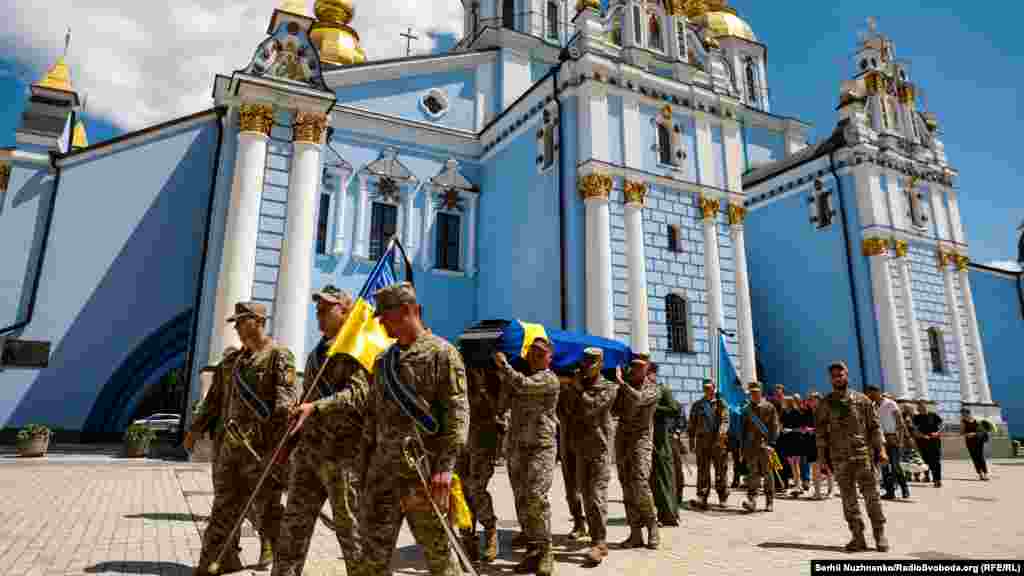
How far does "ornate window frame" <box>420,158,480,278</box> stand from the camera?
22.2 meters

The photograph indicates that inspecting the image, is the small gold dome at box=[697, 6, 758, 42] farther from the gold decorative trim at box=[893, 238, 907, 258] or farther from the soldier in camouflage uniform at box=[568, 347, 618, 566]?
the soldier in camouflage uniform at box=[568, 347, 618, 566]

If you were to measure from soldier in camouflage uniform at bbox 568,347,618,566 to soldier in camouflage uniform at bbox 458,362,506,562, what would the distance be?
33.3 inches

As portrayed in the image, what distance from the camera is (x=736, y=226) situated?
21.2 m

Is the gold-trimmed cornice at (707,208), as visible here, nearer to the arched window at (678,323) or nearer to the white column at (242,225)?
the arched window at (678,323)

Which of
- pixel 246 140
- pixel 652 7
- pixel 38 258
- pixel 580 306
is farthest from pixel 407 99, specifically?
pixel 38 258

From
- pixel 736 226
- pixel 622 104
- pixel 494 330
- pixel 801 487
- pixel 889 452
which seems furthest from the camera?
pixel 736 226

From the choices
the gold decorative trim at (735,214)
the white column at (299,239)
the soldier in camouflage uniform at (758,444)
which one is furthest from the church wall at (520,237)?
the soldier in camouflage uniform at (758,444)

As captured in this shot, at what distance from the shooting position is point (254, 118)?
1700cm

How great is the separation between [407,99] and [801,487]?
17942mm

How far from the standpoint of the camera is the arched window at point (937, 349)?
2386 centimetres

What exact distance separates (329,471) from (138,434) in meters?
14.0

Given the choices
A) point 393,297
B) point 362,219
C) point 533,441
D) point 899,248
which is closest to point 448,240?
point 362,219

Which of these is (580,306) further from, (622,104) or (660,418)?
(660,418)

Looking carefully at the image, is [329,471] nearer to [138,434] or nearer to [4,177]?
[138,434]
